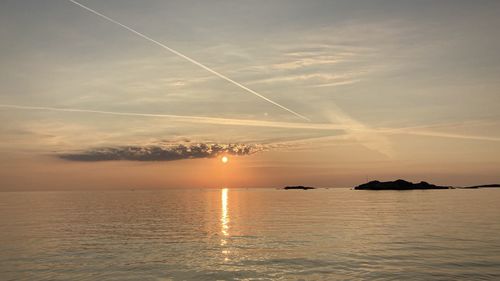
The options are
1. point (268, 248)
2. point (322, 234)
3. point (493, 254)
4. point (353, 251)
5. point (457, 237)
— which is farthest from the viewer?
point (322, 234)

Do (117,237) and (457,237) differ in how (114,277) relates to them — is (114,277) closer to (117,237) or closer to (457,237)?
(117,237)

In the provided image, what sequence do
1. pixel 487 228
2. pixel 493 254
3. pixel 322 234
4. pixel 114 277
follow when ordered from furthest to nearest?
pixel 487 228 < pixel 322 234 < pixel 493 254 < pixel 114 277

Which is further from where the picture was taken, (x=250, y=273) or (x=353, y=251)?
(x=353, y=251)

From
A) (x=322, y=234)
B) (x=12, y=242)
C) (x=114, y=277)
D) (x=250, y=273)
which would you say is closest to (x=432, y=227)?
(x=322, y=234)

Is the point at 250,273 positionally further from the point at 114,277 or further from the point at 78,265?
the point at 78,265

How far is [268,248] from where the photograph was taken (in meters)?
42.8

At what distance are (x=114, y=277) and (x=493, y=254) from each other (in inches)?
1358

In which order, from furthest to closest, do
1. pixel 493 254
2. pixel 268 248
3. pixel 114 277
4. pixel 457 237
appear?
pixel 457 237
pixel 268 248
pixel 493 254
pixel 114 277

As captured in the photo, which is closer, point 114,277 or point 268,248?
point 114,277

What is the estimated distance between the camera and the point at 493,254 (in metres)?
37.3

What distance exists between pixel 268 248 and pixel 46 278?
2174cm

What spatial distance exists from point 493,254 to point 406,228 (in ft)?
73.1

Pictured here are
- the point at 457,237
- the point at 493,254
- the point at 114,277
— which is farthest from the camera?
the point at 457,237

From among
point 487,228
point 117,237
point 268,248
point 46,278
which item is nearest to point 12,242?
point 117,237
